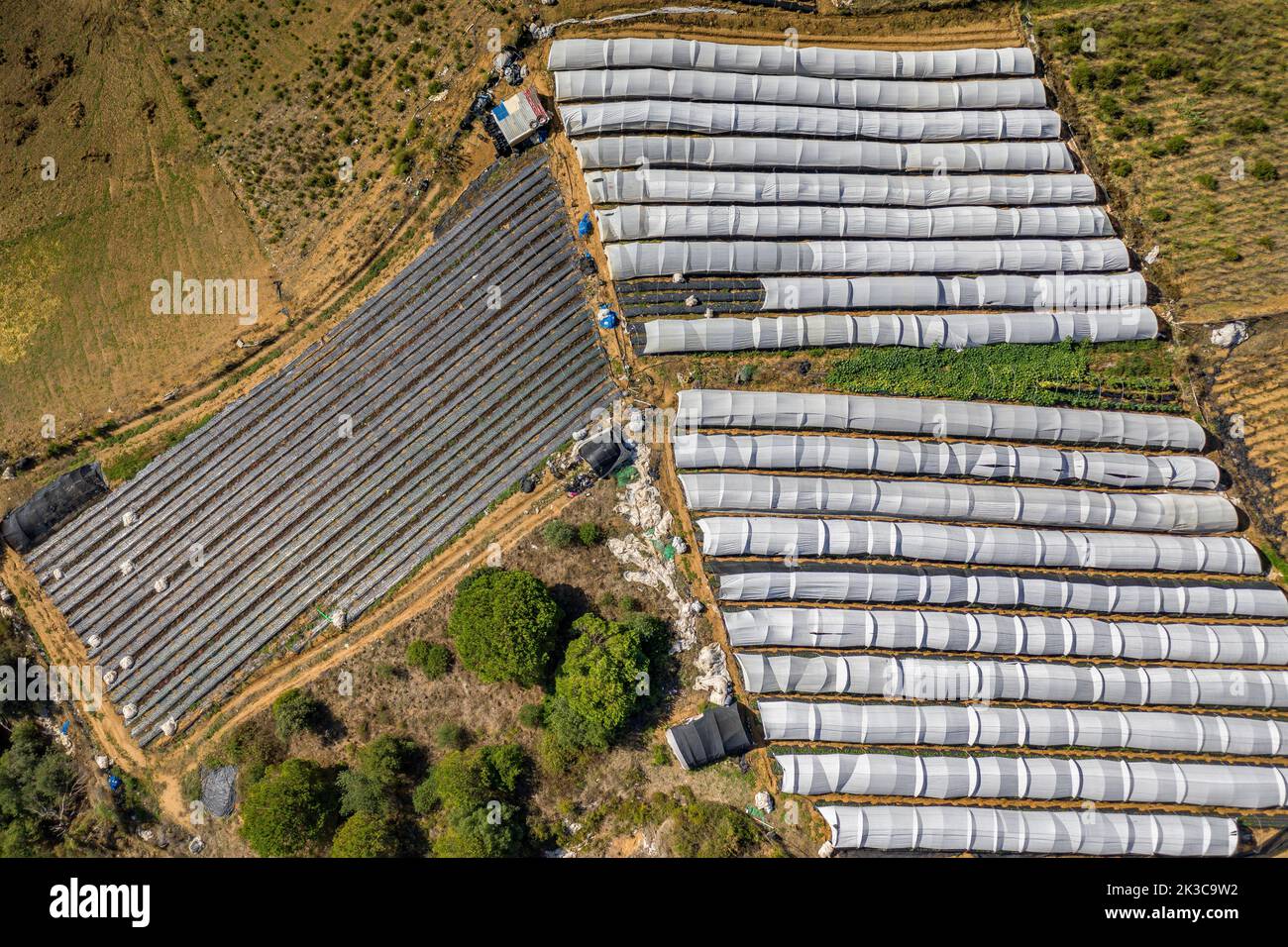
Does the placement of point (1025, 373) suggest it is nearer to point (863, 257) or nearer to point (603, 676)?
point (863, 257)

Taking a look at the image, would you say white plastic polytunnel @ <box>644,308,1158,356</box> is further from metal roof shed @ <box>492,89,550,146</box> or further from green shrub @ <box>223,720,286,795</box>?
green shrub @ <box>223,720,286,795</box>

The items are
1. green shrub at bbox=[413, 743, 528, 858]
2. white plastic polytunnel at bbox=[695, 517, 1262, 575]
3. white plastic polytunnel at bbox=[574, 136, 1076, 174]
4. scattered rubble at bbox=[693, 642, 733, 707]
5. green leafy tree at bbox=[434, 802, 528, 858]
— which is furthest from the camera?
white plastic polytunnel at bbox=[574, 136, 1076, 174]

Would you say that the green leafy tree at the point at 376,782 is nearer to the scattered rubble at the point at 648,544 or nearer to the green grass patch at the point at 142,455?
the scattered rubble at the point at 648,544

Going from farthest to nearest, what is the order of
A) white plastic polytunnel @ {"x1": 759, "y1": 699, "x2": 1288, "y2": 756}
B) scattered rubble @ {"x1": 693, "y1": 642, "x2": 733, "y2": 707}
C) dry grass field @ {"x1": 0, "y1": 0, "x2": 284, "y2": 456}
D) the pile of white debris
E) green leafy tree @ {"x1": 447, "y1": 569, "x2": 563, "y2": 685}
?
dry grass field @ {"x1": 0, "y1": 0, "x2": 284, "y2": 456}, the pile of white debris, scattered rubble @ {"x1": 693, "y1": 642, "x2": 733, "y2": 707}, white plastic polytunnel @ {"x1": 759, "y1": 699, "x2": 1288, "y2": 756}, green leafy tree @ {"x1": 447, "y1": 569, "x2": 563, "y2": 685}

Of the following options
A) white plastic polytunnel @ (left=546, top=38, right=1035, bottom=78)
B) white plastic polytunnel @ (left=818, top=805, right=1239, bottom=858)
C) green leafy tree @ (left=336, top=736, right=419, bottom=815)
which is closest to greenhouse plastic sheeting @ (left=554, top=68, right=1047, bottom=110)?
white plastic polytunnel @ (left=546, top=38, right=1035, bottom=78)

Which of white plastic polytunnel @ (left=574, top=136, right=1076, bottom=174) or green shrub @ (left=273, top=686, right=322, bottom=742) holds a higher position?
white plastic polytunnel @ (left=574, top=136, right=1076, bottom=174)

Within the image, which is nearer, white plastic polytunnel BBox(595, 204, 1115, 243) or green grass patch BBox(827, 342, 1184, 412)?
green grass patch BBox(827, 342, 1184, 412)

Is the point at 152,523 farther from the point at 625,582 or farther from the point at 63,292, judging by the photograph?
the point at 625,582

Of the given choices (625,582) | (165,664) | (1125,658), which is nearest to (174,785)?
(165,664)
